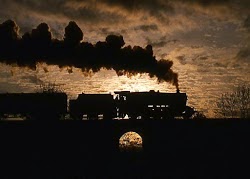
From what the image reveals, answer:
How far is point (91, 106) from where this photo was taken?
37.8 m

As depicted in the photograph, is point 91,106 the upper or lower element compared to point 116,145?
upper

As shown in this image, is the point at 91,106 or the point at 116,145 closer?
the point at 116,145

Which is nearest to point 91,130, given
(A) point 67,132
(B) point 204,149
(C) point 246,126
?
(A) point 67,132

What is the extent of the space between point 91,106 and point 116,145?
246 inches

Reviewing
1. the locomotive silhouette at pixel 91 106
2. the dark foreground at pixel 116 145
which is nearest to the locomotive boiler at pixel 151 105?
the locomotive silhouette at pixel 91 106

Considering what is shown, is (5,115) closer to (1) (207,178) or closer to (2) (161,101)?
(2) (161,101)

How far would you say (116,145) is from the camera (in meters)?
33.1

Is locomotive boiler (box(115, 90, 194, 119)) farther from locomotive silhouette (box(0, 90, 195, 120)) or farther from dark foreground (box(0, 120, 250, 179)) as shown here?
dark foreground (box(0, 120, 250, 179))

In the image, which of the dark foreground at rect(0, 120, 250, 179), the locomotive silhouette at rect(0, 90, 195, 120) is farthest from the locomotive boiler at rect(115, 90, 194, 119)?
the dark foreground at rect(0, 120, 250, 179)

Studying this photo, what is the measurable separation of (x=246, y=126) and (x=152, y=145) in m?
8.28

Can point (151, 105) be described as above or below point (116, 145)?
above

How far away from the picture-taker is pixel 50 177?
99.9ft

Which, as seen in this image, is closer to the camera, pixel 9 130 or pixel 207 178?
pixel 207 178

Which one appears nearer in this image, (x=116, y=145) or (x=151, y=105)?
(x=116, y=145)
